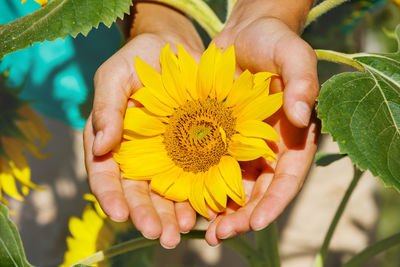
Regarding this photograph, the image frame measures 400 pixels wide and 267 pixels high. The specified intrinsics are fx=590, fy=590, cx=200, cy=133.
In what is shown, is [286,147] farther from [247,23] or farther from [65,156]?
[65,156]

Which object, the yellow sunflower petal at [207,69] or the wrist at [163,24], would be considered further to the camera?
the wrist at [163,24]

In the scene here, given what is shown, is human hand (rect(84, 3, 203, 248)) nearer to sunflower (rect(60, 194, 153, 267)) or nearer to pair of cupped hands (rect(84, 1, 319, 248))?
pair of cupped hands (rect(84, 1, 319, 248))

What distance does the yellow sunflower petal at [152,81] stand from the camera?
2.84 ft

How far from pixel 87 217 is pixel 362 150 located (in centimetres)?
61

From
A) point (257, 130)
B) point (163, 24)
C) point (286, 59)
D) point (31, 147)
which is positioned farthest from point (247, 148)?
point (31, 147)

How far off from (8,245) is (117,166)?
0.19 meters

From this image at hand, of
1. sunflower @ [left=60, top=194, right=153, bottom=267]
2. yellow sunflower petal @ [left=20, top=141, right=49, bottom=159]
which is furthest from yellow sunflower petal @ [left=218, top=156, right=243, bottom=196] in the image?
yellow sunflower petal @ [left=20, top=141, right=49, bottom=159]

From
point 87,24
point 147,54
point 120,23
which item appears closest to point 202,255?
point 120,23

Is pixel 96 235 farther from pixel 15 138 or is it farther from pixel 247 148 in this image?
pixel 247 148

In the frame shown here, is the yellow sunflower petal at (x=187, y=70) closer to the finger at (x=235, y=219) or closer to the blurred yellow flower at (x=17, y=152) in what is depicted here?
the finger at (x=235, y=219)

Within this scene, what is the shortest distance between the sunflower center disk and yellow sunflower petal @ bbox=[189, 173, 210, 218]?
0.02 metres

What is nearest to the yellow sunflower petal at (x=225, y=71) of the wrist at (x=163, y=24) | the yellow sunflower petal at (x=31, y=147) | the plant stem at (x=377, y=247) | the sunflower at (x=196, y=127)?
the sunflower at (x=196, y=127)

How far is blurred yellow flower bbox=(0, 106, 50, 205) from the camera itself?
1241 mm

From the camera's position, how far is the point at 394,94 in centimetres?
78
